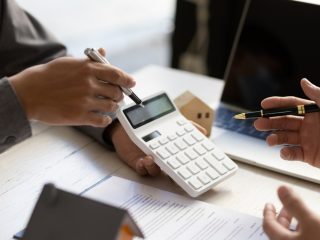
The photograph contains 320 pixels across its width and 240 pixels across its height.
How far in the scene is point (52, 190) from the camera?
57 cm

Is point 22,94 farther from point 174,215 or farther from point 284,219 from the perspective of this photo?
point 284,219

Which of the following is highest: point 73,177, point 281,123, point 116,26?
point 281,123

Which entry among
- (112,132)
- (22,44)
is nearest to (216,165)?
(112,132)

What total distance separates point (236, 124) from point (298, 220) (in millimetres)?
482

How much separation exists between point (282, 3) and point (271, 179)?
465 millimetres

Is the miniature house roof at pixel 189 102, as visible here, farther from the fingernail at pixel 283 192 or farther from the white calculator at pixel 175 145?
the fingernail at pixel 283 192

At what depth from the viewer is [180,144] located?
86cm

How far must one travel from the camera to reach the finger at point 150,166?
2.76ft

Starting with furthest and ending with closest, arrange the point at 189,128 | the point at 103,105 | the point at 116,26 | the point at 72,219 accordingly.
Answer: the point at 116,26 → the point at 189,128 → the point at 103,105 → the point at 72,219

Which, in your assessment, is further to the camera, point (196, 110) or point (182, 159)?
point (196, 110)

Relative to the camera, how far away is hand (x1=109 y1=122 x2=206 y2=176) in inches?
33.4

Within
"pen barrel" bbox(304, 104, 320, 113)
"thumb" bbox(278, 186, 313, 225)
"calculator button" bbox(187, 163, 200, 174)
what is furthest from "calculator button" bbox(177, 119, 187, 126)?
"thumb" bbox(278, 186, 313, 225)

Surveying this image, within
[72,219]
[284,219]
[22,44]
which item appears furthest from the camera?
[22,44]

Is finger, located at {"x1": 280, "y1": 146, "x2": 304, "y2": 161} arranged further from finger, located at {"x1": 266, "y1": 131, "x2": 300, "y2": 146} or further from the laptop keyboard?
the laptop keyboard
